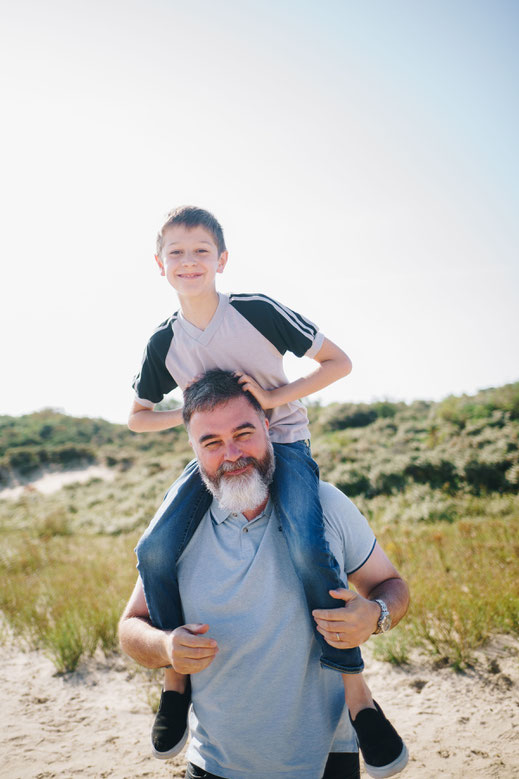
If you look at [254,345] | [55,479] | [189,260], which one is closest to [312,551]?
[254,345]

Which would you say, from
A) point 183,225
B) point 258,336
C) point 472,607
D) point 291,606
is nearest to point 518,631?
point 472,607

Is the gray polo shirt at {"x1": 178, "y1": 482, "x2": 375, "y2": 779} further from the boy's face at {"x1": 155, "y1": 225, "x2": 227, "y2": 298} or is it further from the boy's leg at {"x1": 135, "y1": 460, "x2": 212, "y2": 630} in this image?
the boy's face at {"x1": 155, "y1": 225, "x2": 227, "y2": 298}

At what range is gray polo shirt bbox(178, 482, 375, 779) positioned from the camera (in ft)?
6.96

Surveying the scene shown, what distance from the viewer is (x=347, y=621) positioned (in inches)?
82.4

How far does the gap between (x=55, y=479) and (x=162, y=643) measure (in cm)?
2363

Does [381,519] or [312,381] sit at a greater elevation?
[312,381]

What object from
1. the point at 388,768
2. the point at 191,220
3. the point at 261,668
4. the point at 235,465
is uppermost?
the point at 191,220

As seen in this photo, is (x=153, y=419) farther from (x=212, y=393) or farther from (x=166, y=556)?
(x=166, y=556)

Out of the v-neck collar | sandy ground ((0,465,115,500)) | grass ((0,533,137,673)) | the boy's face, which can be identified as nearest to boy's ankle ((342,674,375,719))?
the v-neck collar

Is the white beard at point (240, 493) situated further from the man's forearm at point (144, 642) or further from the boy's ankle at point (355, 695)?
the boy's ankle at point (355, 695)

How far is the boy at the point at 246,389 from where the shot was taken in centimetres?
220

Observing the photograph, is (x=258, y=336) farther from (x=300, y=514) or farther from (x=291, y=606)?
(x=291, y=606)

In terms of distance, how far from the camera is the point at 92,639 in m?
5.21

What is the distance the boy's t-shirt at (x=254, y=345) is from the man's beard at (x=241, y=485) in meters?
0.43
